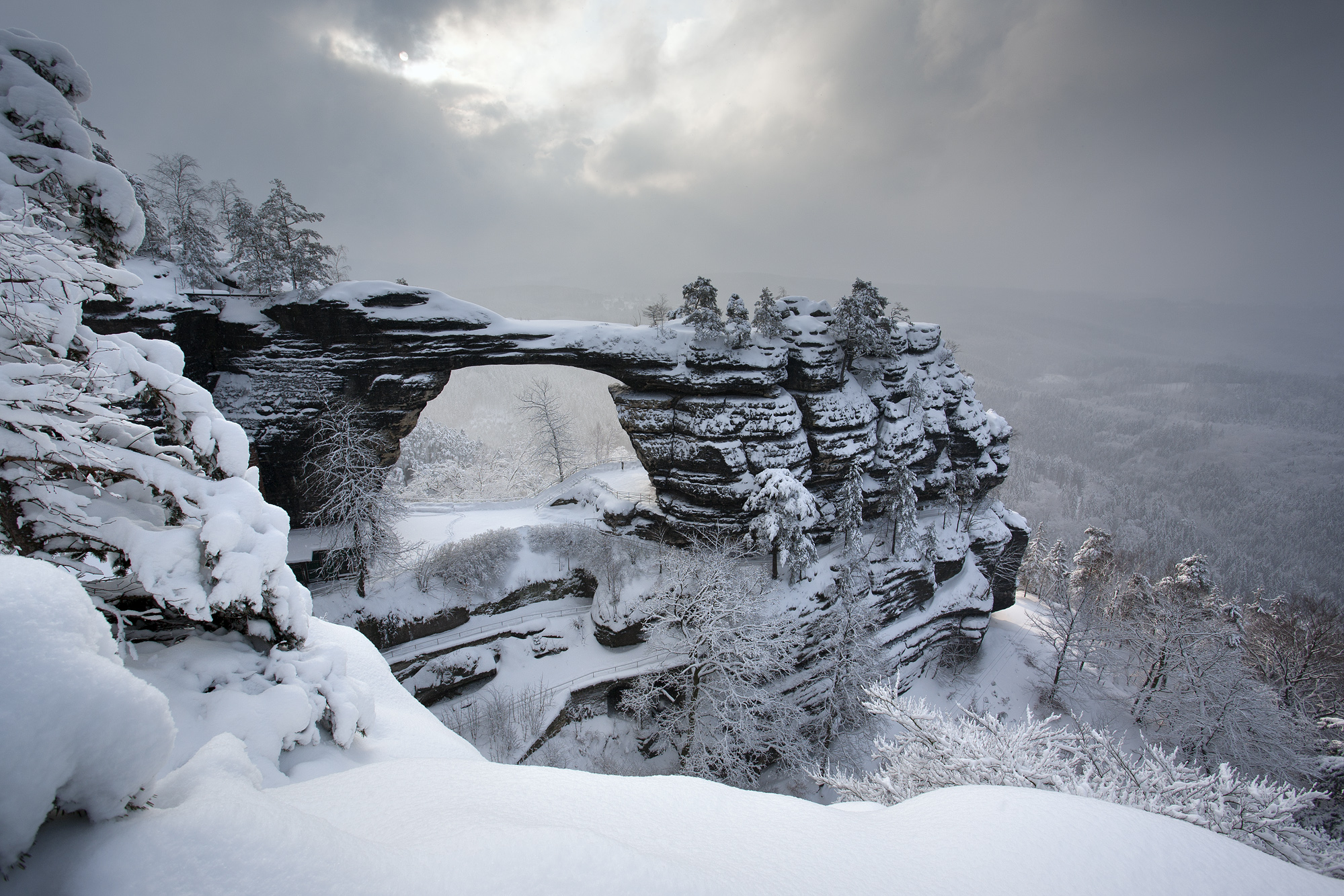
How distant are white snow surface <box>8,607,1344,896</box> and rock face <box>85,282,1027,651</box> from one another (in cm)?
1516

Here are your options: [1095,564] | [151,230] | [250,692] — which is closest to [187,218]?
[151,230]

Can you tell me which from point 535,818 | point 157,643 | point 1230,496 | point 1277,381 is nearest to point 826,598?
point 535,818

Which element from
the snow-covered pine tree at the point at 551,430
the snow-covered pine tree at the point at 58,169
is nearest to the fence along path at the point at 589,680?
the snow-covered pine tree at the point at 551,430

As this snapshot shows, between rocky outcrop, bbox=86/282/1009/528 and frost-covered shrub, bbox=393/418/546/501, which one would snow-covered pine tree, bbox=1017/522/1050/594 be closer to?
rocky outcrop, bbox=86/282/1009/528

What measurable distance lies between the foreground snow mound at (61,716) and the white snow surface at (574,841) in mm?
147

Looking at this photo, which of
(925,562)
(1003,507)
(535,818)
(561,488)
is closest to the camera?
(535,818)

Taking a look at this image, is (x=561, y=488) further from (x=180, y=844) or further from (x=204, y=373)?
(x=180, y=844)

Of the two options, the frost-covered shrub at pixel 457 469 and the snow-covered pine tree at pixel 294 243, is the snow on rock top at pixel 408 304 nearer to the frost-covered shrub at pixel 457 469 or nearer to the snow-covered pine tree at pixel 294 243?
the snow-covered pine tree at pixel 294 243

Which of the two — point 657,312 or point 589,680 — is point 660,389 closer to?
point 657,312

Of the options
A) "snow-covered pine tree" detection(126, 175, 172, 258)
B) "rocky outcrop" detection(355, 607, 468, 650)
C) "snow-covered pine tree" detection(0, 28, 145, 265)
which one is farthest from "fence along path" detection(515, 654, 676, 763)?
"snow-covered pine tree" detection(126, 175, 172, 258)

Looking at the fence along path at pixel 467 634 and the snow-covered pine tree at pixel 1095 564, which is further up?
the fence along path at pixel 467 634

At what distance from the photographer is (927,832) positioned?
4023 mm

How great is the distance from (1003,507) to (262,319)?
134 ft

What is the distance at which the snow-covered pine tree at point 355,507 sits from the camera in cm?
1535
